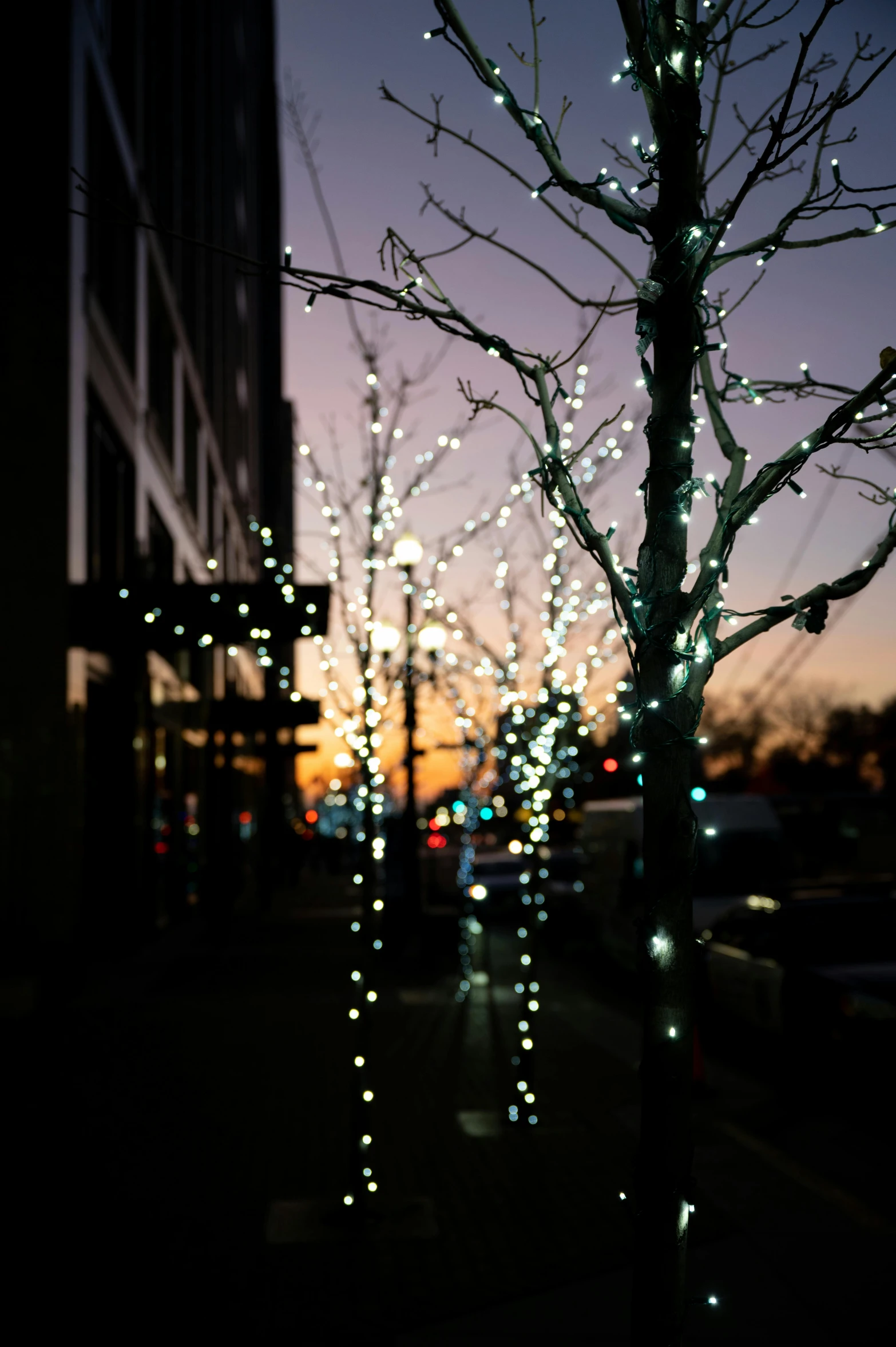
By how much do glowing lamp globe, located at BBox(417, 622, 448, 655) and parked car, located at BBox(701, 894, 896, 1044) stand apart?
4.66m

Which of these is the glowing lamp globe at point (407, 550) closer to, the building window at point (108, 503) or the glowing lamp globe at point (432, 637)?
the glowing lamp globe at point (432, 637)

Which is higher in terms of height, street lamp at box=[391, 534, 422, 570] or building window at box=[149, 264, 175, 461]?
building window at box=[149, 264, 175, 461]

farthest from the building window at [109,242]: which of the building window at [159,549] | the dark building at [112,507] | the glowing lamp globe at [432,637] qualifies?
the glowing lamp globe at [432,637]

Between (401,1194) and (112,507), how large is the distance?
14.5m

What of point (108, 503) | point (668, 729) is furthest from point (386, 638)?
point (668, 729)

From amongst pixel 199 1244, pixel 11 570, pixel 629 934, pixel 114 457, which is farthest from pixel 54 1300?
pixel 114 457

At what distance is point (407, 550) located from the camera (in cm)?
1167

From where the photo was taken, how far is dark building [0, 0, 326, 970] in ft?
46.2

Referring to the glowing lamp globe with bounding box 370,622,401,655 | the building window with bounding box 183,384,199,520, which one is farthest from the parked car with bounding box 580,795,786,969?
the building window with bounding box 183,384,199,520

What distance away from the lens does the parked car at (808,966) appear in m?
9.62

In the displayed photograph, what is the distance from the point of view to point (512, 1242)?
631 centimetres

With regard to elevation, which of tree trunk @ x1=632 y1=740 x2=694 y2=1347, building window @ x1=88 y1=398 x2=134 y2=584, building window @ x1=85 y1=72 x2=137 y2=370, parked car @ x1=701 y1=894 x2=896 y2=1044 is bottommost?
parked car @ x1=701 y1=894 x2=896 y2=1044

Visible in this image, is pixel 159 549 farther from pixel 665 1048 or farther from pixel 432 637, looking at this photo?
pixel 665 1048

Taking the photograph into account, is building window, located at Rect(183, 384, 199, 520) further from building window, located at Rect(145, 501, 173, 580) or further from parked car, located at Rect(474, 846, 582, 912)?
parked car, located at Rect(474, 846, 582, 912)
